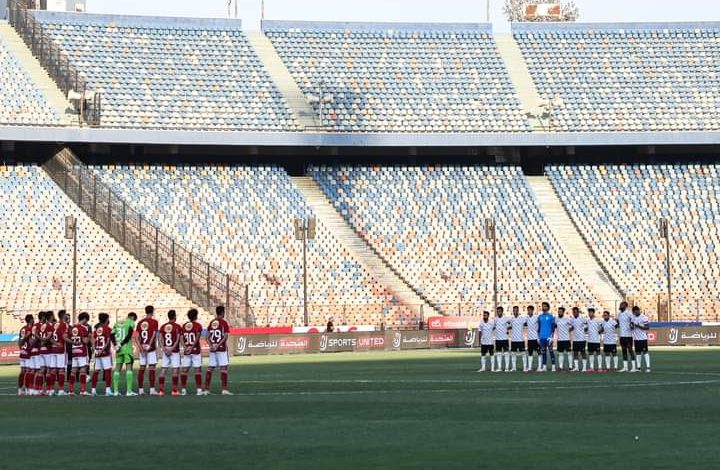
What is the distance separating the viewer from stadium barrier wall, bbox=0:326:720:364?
2229 inches

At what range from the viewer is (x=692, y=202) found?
2825 inches

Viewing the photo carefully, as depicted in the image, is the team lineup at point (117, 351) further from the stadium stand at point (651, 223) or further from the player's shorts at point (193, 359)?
the stadium stand at point (651, 223)

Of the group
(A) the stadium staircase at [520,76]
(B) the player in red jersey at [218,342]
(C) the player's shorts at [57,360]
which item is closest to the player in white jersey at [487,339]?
(B) the player in red jersey at [218,342]

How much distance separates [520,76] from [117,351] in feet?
157

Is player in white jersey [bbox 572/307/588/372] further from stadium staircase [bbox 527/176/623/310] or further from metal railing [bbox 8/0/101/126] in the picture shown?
metal railing [bbox 8/0/101/126]

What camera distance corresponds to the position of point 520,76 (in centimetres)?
7681

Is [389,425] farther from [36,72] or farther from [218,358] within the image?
[36,72]

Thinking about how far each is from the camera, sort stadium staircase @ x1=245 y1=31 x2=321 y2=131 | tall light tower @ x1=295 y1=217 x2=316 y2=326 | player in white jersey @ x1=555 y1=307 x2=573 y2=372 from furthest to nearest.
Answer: stadium staircase @ x1=245 y1=31 x2=321 y2=131
tall light tower @ x1=295 y1=217 x2=316 y2=326
player in white jersey @ x1=555 y1=307 x2=573 y2=372

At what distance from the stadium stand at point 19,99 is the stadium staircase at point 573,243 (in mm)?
23107

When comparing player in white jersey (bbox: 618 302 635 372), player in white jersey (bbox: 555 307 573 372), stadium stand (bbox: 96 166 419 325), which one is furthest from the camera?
stadium stand (bbox: 96 166 419 325)

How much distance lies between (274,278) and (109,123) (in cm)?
1056

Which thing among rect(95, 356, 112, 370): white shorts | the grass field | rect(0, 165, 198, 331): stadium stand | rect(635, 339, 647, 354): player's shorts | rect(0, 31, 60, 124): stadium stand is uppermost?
rect(0, 31, 60, 124): stadium stand

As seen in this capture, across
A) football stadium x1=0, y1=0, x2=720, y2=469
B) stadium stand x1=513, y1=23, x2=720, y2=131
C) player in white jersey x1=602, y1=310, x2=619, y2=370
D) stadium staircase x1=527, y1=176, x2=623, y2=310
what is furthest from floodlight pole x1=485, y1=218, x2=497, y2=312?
player in white jersey x1=602, y1=310, x2=619, y2=370

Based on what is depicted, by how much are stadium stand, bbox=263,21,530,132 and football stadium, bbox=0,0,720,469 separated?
139 mm
